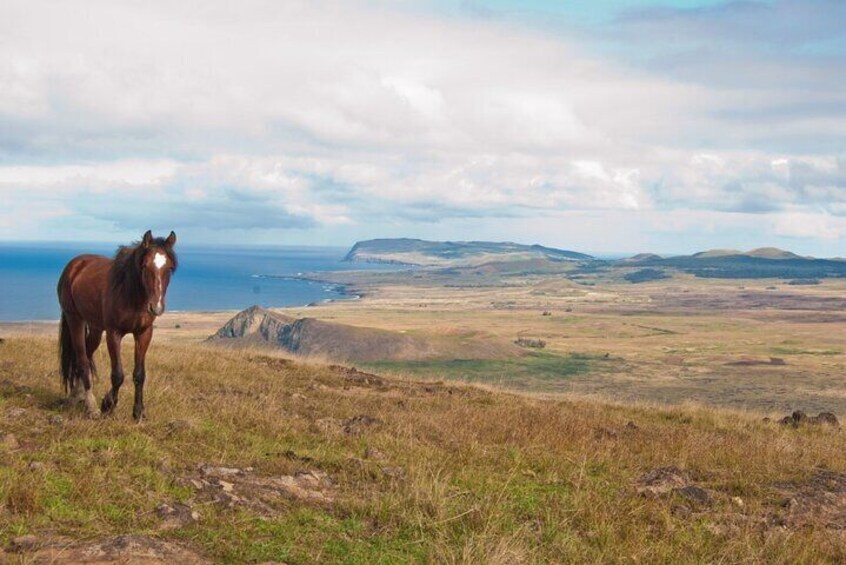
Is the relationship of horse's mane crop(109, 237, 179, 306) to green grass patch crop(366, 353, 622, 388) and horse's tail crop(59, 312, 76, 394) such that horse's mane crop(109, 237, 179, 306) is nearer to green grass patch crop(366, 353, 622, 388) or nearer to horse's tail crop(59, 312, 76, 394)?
horse's tail crop(59, 312, 76, 394)

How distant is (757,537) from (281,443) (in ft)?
21.1

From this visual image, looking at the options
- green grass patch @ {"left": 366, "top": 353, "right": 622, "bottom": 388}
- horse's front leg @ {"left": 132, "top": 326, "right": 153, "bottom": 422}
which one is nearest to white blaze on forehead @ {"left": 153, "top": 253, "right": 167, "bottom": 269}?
horse's front leg @ {"left": 132, "top": 326, "right": 153, "bottom": 422}

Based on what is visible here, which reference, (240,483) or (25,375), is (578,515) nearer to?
(240,483)

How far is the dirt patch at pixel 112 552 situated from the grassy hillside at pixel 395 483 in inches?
2.5

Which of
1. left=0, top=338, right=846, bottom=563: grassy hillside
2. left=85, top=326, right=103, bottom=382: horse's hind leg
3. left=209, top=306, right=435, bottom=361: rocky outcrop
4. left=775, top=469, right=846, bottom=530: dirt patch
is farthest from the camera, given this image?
left=209, top=306, right=435, bottom=361: rocky outcrop

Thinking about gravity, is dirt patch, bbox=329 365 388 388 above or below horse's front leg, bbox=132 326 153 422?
below

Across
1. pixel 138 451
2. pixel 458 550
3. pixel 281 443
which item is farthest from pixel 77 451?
pixel 458 550

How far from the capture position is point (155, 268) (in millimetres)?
10156

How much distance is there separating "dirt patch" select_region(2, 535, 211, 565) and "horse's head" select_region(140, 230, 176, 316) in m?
4.32

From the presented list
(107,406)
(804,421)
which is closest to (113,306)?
(107,406)

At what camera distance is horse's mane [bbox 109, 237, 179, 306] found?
10555 millimetres

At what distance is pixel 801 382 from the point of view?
6569 cm

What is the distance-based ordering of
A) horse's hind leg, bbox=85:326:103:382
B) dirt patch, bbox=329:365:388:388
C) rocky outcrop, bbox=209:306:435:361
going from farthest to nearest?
rocky outcrop, bbox=209:306:435:361
dirt patch, bbox=329:365:388:388
horse's hind leg, bbox=85:326:103:382

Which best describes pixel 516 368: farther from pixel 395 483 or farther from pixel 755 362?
pixel 395 483
